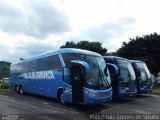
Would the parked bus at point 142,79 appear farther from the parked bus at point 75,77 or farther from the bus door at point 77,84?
the bus door at point 77,84

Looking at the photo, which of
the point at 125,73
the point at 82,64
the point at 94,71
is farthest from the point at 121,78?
the point at 82,64

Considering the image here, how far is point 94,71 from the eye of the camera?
1580 cm

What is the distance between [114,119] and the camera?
12.5 meters

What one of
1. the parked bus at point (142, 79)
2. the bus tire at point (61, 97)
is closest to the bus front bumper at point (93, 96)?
the bus tire at point (61, 97)

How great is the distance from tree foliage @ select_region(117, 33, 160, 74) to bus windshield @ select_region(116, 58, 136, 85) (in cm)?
2631

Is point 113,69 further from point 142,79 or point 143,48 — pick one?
point 143,48

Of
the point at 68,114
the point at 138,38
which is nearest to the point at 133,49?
the point at 138,38

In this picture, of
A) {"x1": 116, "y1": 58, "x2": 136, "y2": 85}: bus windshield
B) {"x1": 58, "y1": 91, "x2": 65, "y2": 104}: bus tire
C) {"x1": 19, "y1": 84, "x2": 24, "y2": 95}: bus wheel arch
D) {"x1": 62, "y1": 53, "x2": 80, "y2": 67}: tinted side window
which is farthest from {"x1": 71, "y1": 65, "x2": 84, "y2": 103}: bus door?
{"x1": 19, "y1": 84, "x2": 24, "y2": 95}: bus wheel arch

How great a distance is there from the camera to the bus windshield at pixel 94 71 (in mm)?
15375

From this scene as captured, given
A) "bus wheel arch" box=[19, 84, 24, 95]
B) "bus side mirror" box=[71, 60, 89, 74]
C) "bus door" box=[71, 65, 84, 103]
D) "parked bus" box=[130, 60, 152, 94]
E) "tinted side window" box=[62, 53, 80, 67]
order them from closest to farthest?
"bus side mirror" box=[71, 60, 89, 74] → "bus door" box=[71, 65, 84, 103] → "tinted side window" box=[62, 53, 80, 67] → "parked bus" box=[130, 60, 152, 94] → "bus wheel arch" box=[19, 84, 24, 95]

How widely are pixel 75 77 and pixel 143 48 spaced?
35797mm

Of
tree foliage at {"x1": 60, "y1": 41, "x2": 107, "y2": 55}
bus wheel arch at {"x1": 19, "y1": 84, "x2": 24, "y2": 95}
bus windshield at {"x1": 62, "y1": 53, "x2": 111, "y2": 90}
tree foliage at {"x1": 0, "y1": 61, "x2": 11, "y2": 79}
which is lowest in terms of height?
bus wheel arch at {"x1": 19, "y1": 84, "x2": 24, "y2": 95}

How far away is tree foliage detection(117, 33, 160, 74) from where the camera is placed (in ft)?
156

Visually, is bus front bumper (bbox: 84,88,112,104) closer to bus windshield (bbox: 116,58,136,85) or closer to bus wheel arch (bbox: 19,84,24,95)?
bus windshield (bbox: 116,58,136,85)
